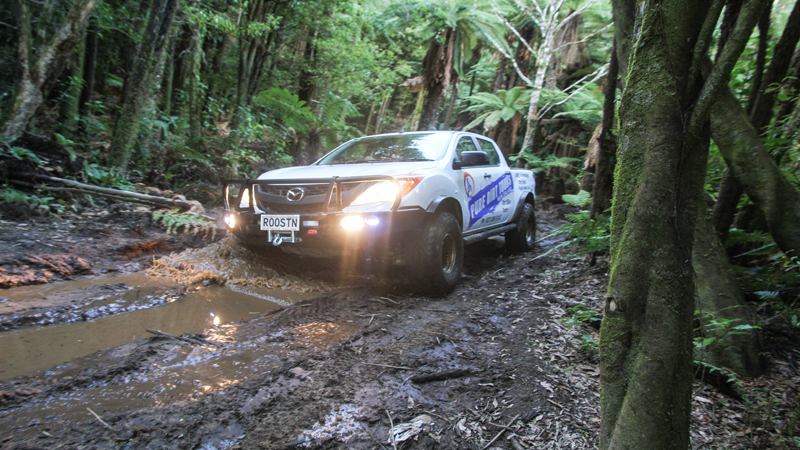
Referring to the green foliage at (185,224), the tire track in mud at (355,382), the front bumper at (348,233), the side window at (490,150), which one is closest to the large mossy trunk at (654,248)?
the tire track in mud at (355,382)

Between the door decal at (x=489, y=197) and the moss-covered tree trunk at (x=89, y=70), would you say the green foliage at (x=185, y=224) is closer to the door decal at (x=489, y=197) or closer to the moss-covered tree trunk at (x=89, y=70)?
the door decal at (x=489, y=197)

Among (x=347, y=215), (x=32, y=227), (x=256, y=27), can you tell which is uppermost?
(x=256, y=27)

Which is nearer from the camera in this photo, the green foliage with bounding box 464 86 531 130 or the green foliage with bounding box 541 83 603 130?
the green foliage with bounding box 541 83 603 130

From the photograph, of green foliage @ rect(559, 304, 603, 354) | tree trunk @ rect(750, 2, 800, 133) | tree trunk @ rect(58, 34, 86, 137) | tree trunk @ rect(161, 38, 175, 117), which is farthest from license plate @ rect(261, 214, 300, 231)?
tree trunk @ rect(161, 38, 175, 117)

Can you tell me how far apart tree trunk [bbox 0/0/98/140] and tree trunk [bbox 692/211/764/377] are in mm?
7908

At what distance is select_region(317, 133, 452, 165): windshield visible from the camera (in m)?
4.70

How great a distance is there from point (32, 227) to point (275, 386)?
4329 millimetres

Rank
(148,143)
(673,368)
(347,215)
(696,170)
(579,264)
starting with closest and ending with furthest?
(673,368) < (696,170) < (347,215) < (579,264) < (148,143)

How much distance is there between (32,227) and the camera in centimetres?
471

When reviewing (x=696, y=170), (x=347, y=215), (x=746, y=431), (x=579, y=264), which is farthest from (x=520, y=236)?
(x=696, y=170)

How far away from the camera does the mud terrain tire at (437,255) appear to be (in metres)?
3.77

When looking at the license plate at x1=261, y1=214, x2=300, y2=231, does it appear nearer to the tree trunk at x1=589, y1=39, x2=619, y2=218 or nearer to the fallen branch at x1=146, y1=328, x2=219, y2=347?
the fallen branch at x1=146, y1=328, x2=219, y2=347

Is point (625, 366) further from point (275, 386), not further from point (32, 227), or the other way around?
point (32, 227)

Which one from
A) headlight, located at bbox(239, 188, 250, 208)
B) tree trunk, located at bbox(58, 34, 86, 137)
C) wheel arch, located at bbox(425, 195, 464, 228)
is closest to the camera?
wheel arch, located at bbox(425, 195, 464, 228)
